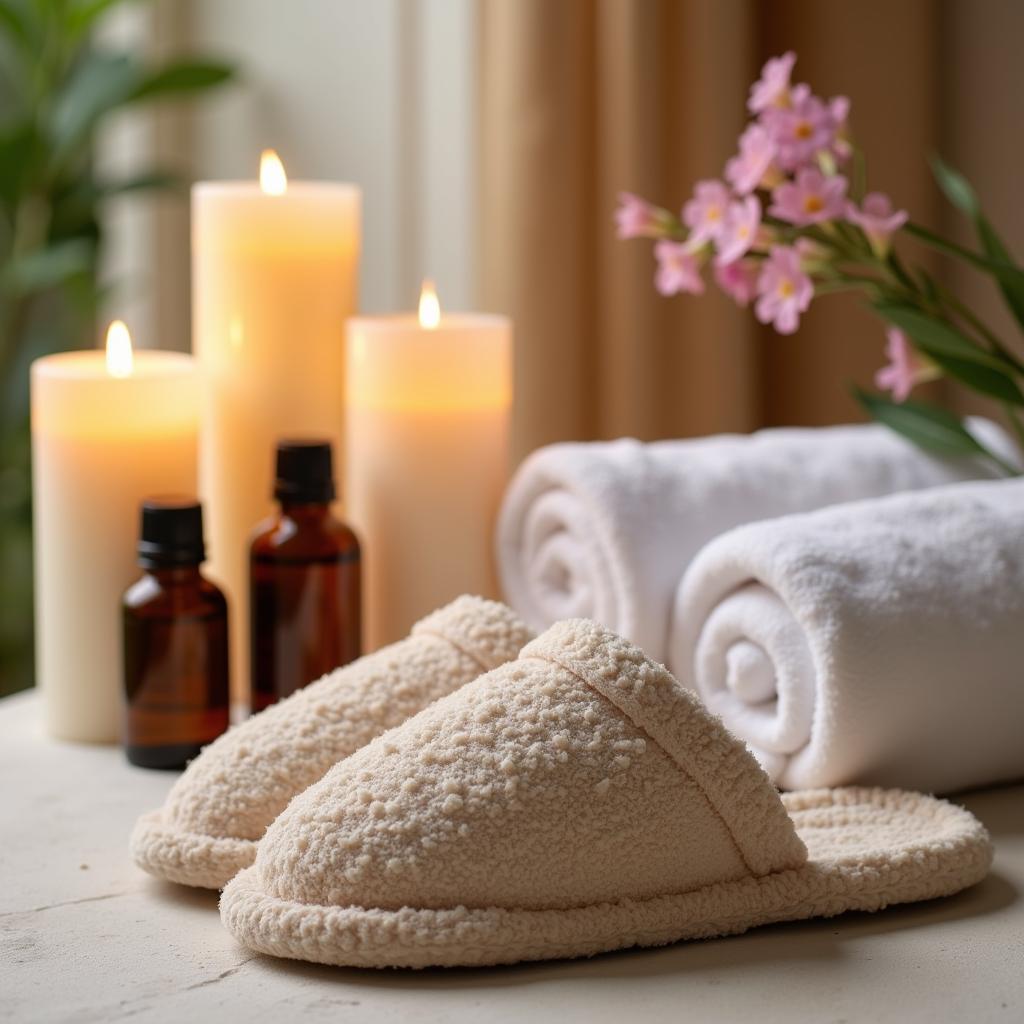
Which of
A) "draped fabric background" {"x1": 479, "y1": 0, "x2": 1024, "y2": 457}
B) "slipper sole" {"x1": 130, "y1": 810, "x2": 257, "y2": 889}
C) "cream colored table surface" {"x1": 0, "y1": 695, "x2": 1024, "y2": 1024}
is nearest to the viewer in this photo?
"cream colored table surface" {"x1": 0, "y1": 695, "x2": 1024, "y2": 1024}

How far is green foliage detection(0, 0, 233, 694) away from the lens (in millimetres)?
1433

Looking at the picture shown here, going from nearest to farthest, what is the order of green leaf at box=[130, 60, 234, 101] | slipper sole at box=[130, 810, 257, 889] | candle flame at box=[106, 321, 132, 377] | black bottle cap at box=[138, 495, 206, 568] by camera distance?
slipper sole at box=[130, 810, 257, 889]
black bottle cap at box=[138, 495, 206, 568]
candle flame at box=[106, 321, 132, 377]
green leaf at box=[130, 60, 234, 101]

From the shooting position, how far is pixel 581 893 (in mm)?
577

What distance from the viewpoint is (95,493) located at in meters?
0.89

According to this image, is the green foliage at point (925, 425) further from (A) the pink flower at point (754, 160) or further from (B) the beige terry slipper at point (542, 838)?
(B) the beige terry slipper at point (542, 838)

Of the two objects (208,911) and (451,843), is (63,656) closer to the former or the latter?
(208,911)

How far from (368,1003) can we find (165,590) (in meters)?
0.34

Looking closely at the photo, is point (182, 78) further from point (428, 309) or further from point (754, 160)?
point (754, 160)

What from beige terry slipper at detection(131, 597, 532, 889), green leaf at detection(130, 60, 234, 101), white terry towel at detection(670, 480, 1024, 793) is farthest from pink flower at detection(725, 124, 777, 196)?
green leaf at detection(130, 60, 234, 101)

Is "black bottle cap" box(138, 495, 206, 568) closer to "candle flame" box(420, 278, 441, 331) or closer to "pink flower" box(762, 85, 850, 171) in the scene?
"candle flame" box(420, 278, 441, 331)

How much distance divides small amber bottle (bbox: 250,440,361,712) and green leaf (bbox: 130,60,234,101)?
2.18 ft

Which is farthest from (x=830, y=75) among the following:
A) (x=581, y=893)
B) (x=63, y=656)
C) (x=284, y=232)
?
(x=581, y=893)

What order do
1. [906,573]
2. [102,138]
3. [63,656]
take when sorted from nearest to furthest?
[906,573] → [63,656] → [102,138]

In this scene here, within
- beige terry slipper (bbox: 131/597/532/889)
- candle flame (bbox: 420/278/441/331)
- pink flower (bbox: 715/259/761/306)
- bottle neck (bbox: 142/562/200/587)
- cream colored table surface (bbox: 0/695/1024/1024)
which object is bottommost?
cream colored table surface (bbox: 0/695/1024/1024)
